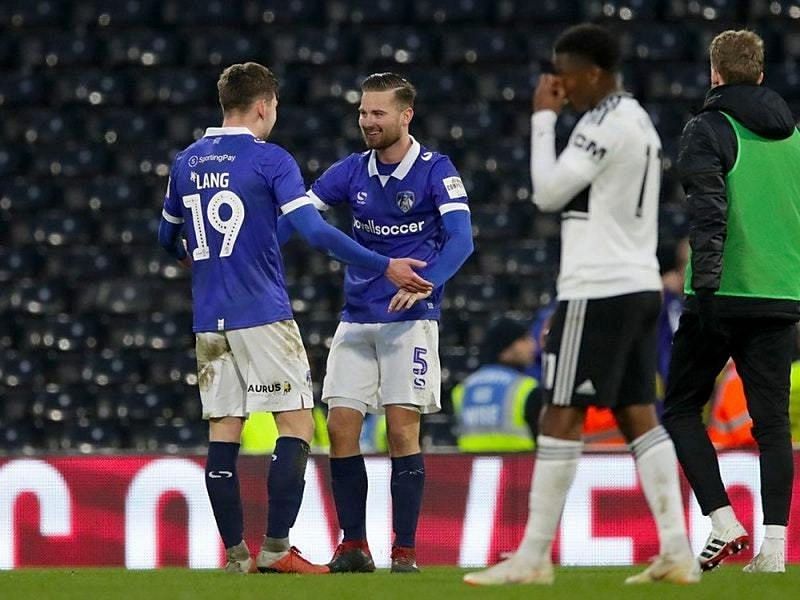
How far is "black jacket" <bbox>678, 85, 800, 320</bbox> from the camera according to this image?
579cm

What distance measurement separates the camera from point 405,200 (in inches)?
251

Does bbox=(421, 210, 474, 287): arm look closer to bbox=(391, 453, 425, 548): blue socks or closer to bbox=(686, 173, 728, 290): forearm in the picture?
bbox=(391, 453, 425, 548): blue socks

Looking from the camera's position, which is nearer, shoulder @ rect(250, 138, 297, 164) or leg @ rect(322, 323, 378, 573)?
shoulder @ rect(250, 138, 297, 164)

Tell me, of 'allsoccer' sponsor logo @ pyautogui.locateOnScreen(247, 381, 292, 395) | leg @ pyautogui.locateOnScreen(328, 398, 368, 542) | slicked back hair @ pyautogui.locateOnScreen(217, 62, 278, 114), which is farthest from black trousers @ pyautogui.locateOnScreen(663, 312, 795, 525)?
slicked back hair @ pyautogui.locateOnScreen(217, 62, 278, 114)

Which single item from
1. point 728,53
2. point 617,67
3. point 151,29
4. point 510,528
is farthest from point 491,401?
point 151,29

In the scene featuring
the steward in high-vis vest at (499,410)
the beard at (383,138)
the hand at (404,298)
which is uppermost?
the beard at (383,138)

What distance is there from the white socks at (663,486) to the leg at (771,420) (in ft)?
3.15

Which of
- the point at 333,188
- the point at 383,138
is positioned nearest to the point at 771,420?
the point at 383,138

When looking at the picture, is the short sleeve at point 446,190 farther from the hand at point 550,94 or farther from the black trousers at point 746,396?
the hand at point 550,94

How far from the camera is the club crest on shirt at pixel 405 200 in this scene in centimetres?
638

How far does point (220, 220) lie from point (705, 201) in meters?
1.72

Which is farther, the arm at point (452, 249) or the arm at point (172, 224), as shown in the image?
the arm at point (172, 224)

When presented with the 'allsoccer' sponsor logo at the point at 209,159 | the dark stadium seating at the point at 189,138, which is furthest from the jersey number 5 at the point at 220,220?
the dark stadium seating at the point at 189,138

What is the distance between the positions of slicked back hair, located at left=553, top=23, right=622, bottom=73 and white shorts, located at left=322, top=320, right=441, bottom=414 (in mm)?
1581
